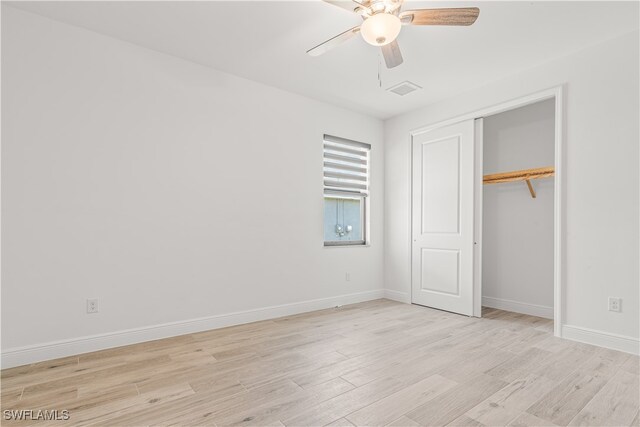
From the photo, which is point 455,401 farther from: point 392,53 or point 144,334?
point 144,334

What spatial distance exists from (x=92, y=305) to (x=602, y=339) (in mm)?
4376

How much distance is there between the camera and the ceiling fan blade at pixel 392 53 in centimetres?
231

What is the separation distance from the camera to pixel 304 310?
4.03 meters

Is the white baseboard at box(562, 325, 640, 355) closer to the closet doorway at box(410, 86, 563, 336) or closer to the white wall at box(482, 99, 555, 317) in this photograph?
the closet doorway at box(410, 86, 563, 336)

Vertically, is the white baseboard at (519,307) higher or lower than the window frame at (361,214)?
lower

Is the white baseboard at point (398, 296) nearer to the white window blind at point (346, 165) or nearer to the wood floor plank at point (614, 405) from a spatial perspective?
the white window blind at point (346, 165)

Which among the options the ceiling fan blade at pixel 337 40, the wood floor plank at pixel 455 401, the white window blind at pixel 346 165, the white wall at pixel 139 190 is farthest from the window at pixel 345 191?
the wood floor plank at pixel 455 401

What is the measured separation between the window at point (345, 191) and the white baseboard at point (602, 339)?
8.40 feet

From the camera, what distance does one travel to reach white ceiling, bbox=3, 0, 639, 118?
8.10 feet

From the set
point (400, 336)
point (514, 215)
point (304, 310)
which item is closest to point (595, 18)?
point (514, 215)

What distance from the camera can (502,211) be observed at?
4.40m

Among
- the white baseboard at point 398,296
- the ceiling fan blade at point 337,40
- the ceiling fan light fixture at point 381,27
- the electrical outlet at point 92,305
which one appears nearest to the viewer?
the ceiling fan light fixture at point 381,27

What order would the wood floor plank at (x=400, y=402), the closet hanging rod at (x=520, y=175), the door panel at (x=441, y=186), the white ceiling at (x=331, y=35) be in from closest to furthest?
the wood floor plank at (x=400, y=402), the white ceiling at (x=331, y=35), the closet hanging rod at (x=520, y=175), the door panel at (x=441, y=186)

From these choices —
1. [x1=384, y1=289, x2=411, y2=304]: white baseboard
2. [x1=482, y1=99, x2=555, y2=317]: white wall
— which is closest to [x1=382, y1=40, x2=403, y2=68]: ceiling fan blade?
[x1=482, y1=99, x2=555, y2=317]: white wall
